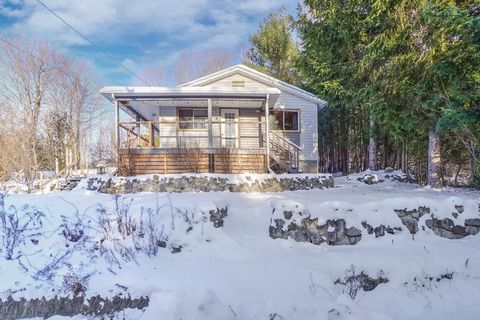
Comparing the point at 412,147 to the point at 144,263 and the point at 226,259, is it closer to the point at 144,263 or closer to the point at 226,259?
the point at 226,259

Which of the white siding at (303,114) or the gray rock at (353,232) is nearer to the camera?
the gray rock at (353,232)

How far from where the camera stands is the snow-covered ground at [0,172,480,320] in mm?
3361

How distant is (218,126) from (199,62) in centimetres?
1697

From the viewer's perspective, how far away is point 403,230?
16.8 feet

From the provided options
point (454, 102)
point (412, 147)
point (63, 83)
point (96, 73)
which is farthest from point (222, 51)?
point (454, 102)

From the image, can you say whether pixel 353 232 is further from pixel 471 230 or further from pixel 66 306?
pixel 66 306

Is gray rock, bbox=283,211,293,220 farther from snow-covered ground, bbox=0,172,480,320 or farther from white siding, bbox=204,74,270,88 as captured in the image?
white siding, bbox=204,74,270,88

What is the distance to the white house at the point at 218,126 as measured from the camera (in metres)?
9.16

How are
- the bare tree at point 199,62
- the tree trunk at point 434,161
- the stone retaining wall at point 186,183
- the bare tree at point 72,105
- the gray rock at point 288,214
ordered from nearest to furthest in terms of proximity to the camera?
the gray rock at point 288,214 < the stone retaining wall at point 186,183 < the tree trunk at point 434,161 < the bare tree at point 72,105 < the bare tree at point 199,62

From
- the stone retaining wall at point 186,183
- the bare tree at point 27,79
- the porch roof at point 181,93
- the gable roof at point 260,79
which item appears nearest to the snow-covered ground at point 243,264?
the stone retaining wall at point 186,183

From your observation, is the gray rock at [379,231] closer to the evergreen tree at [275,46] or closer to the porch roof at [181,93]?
the porch roof at [181,93]

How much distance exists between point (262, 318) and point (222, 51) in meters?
27.2

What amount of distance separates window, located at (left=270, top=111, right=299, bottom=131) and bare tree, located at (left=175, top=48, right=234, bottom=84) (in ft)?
47.9

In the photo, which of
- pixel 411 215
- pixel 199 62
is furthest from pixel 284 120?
pixel 199 62
